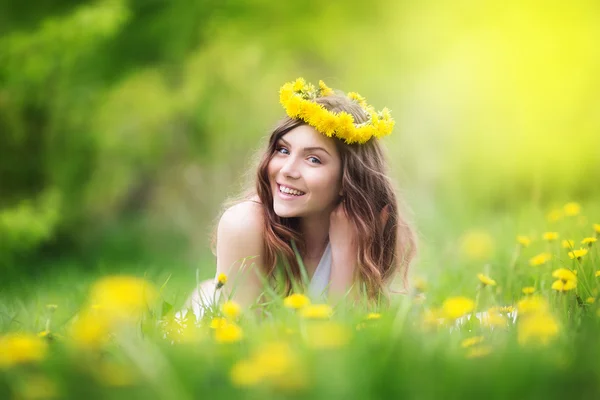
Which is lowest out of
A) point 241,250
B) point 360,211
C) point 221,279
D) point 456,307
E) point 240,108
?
point 456,307

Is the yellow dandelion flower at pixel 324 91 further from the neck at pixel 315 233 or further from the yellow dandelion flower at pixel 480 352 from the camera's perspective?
the yellow dandelion flower at pixel 480 352

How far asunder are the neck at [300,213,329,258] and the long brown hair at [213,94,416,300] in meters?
0.03

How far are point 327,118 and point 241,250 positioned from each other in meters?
0.62

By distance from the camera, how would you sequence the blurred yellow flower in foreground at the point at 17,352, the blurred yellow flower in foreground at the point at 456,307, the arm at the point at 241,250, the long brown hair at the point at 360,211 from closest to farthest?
the blurred yellow flower in foreground at the point at 17,352 < the blurred yellow flower in foreground at the point at 456,307 < the arm at the point at 241,250 < the long brown hair at the point at 360,211

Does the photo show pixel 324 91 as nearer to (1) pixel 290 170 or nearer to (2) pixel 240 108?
(1) pixel 290 170

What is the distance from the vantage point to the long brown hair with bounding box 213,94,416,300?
2564mm

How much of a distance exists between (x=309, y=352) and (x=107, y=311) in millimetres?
387

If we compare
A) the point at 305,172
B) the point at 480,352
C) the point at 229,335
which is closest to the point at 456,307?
the point at 480,352

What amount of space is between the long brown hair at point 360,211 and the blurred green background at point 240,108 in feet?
9.45

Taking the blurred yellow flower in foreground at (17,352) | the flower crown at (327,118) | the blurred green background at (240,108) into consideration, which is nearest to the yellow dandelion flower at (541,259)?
the flower crown at (327,118)

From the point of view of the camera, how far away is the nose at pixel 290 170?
2473 mm

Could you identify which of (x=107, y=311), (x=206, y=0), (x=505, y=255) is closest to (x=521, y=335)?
(x=107, y=311)

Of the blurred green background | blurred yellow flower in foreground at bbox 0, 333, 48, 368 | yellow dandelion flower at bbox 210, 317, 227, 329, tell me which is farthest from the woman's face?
the blurred green background

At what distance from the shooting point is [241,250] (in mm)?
2469
